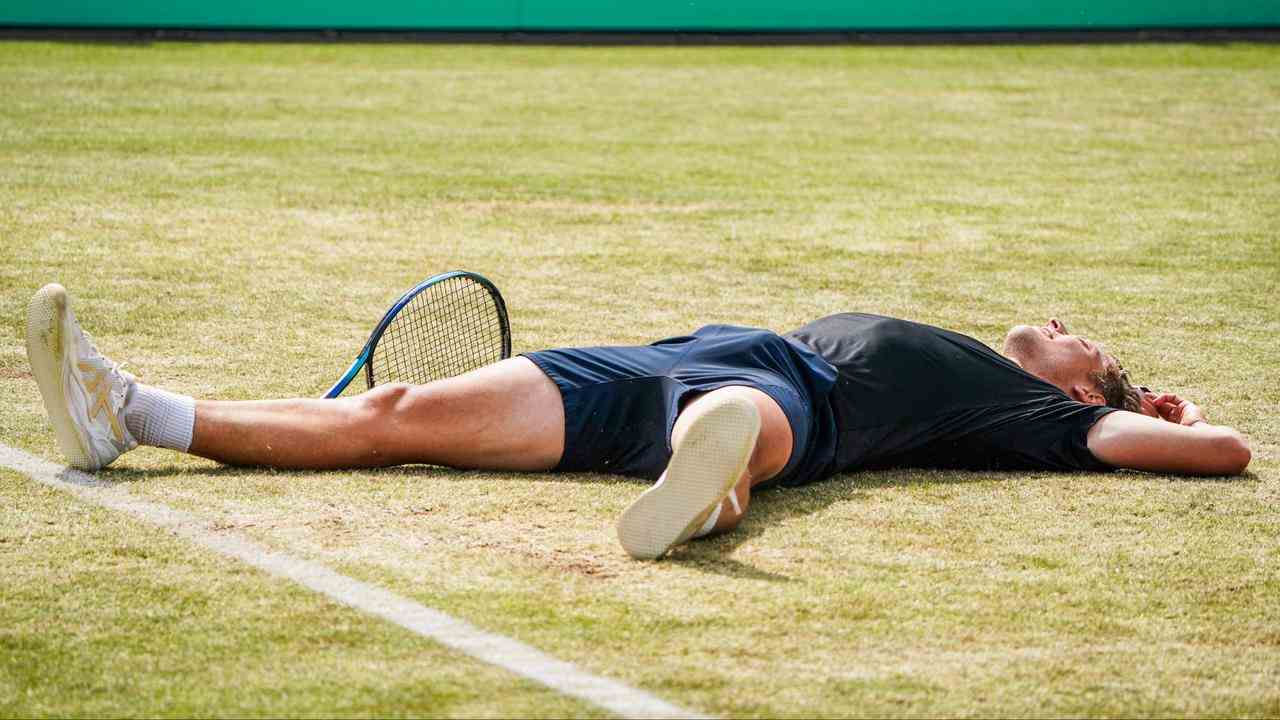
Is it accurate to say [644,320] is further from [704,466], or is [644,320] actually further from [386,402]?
[704,466]

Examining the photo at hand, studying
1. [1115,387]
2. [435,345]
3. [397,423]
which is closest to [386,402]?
[397,423]

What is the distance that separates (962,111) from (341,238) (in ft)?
31.0

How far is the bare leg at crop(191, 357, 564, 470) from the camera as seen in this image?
546 centimetres

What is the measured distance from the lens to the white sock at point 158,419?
539cm

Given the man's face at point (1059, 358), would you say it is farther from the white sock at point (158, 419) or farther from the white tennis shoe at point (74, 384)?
the white tennis shoe at point (74, 384)

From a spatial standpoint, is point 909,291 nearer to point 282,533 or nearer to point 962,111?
point 282,533

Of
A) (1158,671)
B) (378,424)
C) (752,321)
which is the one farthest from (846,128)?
(1158,671)

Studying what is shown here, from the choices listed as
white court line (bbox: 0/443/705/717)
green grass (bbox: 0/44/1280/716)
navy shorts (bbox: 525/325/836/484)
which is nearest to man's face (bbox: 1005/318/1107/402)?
green grass (bbox: 0/44/1280/716)

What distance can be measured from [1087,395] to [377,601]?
3.04 m

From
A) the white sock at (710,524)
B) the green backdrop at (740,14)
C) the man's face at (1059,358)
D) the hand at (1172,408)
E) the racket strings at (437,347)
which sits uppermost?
the green backdrop at (740,14)

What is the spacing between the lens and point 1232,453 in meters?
5.87

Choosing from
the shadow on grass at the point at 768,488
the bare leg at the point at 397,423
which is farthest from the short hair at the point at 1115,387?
the bare leg at the point at 397,423

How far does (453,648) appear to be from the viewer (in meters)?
4.10

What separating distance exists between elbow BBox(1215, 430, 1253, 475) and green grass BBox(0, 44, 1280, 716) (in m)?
0.12
